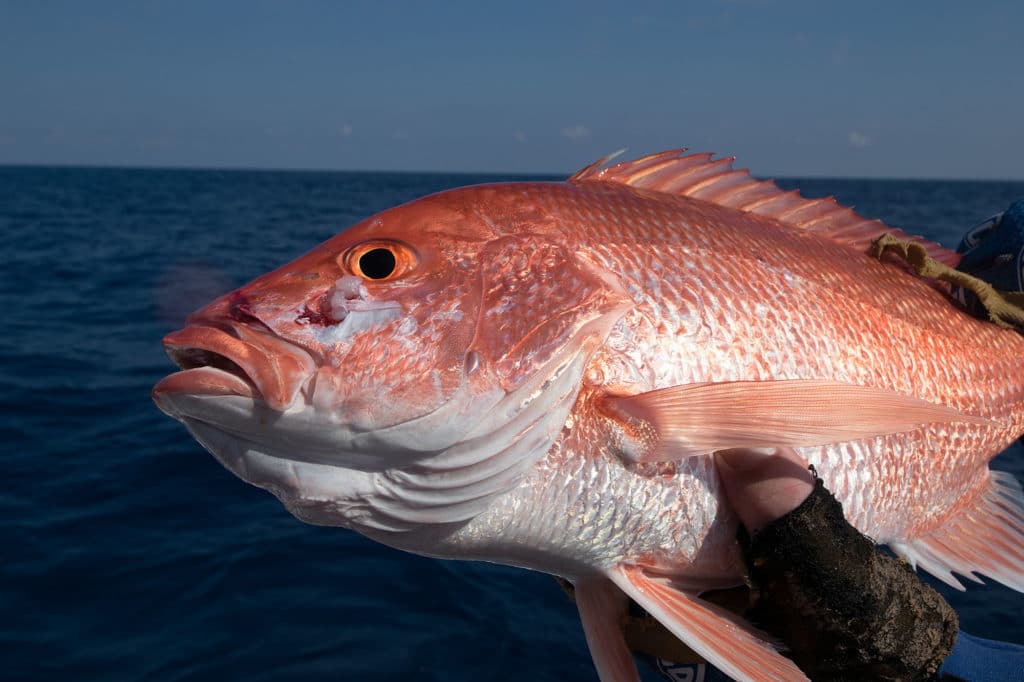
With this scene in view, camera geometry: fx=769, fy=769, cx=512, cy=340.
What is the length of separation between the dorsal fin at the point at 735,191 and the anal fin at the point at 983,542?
2.80ft

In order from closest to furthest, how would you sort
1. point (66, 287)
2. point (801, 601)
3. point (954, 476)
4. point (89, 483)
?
point (801, 601) < point (954, 476) < point (89, 483) < point (66, 287)

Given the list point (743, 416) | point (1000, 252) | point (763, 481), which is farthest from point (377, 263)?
point (1000, 252)

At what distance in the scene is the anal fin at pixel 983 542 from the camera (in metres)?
2.33

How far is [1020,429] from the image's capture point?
2447 millimetres

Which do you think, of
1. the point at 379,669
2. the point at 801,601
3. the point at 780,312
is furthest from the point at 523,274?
the point at 379,669

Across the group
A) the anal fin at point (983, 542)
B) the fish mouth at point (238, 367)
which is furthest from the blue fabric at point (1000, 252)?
the fish mouth at point (238, 367)

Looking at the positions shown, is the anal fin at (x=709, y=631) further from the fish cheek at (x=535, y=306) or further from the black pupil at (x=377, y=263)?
the black pupil at (x=377, y=263)

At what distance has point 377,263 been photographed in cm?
161

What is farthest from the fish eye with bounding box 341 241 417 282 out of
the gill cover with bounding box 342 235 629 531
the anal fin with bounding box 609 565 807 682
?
the anal fin with bounding box 609 565 807 682

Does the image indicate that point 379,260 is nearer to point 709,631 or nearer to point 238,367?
point 238,367

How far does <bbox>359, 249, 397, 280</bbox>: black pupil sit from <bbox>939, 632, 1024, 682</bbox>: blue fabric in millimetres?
1913

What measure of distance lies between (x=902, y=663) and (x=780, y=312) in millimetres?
907

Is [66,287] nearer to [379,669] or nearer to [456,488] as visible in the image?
[379,669]

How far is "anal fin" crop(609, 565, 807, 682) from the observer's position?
1.65 m
